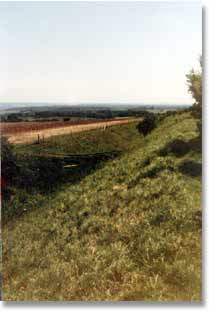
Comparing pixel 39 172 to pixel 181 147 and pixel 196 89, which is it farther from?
pixel 196 89

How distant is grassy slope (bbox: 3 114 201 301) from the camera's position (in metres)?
3.82

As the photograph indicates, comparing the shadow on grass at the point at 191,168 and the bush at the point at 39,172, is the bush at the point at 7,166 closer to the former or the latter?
the bush at the point at 39,172

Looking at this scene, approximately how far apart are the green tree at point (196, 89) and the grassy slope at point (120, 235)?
8 cm

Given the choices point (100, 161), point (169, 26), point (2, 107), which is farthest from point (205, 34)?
point (2, 107)

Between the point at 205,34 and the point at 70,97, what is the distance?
1.27 metres

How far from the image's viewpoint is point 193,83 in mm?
3910

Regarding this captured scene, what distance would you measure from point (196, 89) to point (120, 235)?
1.40 meters

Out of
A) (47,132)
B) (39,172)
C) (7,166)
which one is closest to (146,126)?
(47,132)

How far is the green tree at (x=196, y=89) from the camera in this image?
3891 mm

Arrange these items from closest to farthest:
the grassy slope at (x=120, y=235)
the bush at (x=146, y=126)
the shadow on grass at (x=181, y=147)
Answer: the grassy slope at (x=120, y=235)
the shadow on grass at (x=181, y=147)
the bush at (x=146, y=126)

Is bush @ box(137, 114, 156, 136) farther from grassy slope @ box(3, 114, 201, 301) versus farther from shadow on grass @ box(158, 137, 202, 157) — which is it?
shadow on grass @ box(158, 137, 202, 157)

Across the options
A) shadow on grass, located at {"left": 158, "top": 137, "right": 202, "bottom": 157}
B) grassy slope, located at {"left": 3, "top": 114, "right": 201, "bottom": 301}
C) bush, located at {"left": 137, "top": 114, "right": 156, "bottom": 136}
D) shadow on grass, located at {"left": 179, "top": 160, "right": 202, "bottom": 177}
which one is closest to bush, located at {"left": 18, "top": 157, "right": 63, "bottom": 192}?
grassy slope, located at {"left": 3, "top": 114, "right": 201, "bottom": 301}

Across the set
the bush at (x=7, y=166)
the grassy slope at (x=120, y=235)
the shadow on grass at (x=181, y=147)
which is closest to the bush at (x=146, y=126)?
the grassy slope at (x=120, y=235)

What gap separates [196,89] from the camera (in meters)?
3.91
